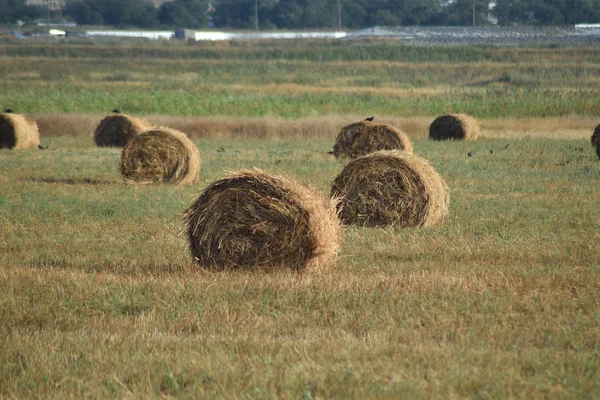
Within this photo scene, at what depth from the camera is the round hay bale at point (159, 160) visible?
20.5m

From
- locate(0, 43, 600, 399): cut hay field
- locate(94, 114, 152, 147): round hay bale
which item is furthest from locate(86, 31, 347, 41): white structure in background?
locate(0, 43, 600, 399): cut hay field

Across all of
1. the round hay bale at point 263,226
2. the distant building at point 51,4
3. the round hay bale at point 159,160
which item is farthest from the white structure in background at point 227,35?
the round hay bale at point 263,226

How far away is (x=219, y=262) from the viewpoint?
11.2m

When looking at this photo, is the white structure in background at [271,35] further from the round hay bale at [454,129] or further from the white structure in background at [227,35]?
the round hay bale at [454,129]

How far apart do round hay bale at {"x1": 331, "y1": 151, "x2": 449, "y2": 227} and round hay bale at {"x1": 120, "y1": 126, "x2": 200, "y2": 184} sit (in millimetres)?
6525

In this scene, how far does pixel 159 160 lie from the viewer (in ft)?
67.6

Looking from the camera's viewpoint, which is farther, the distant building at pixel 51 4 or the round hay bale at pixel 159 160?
the distant building at pixel 51 4

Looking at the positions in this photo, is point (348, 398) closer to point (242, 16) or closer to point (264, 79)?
point (264, 79)

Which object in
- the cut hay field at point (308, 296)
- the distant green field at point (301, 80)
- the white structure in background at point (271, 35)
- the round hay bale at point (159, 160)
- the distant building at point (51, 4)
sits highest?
the distant building at point (51, 4)

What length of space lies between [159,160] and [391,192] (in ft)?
24.7

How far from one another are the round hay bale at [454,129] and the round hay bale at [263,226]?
21.9 metres

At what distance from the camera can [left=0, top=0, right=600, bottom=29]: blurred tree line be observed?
106m

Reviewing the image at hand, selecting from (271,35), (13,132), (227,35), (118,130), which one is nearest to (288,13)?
(227,35)

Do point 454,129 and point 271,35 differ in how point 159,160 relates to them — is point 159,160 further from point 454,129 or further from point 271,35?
point 271,35
